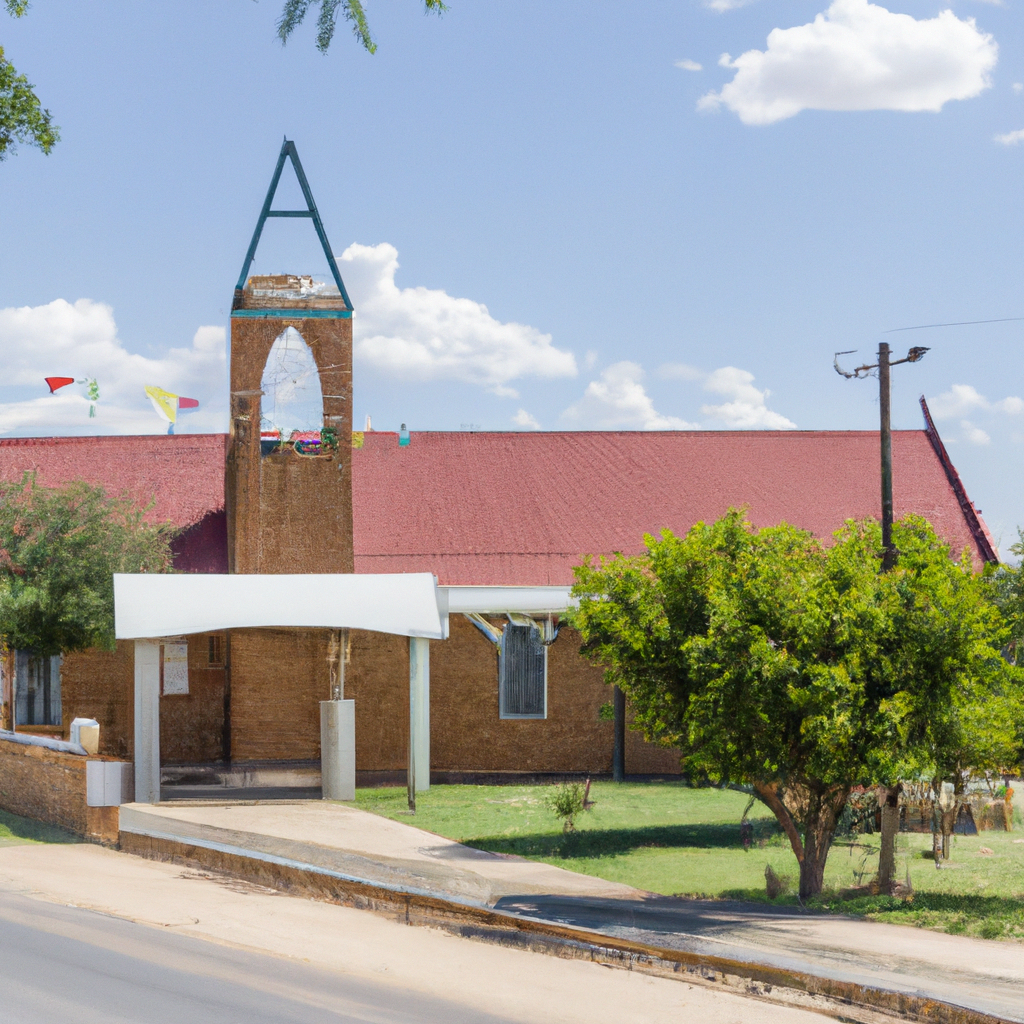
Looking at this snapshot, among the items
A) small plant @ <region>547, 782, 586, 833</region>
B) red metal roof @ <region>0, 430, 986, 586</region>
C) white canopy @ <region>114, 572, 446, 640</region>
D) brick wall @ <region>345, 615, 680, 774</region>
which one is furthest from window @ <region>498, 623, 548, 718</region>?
small plant @ <region>547, 782, 586, 833</region>

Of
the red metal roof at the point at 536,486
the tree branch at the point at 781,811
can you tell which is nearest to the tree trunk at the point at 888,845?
the tree branch at the point at 781,811

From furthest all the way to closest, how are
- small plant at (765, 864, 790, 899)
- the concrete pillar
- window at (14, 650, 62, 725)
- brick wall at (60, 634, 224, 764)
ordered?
window at (14, 650, 62, 725), brick wall at (60, 634, 224, 764), the concrete pillar, small plant at (765, 864, 790, 899)

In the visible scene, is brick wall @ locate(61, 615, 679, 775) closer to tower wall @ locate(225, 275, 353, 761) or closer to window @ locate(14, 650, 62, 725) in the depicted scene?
tower wall @ locate(225, 275, 353, 761)

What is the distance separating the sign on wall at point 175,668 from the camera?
20.4 m

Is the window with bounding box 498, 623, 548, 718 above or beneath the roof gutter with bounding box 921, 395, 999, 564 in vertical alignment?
beneath

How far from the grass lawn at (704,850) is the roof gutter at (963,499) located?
8535 mm

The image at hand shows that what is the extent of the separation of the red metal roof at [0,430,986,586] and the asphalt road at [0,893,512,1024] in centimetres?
1270

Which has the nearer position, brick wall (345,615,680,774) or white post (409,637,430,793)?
white post (409,637,430,793)

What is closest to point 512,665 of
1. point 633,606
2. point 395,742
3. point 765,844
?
point 395,742

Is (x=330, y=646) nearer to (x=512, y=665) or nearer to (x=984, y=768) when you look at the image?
(x=512, y=665)

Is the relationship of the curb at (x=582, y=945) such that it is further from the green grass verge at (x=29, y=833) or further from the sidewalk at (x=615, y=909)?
the green grass verge at (x=29, y=833)

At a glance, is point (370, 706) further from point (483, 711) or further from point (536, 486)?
point (536, 486)

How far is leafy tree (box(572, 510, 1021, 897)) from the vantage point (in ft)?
34.7

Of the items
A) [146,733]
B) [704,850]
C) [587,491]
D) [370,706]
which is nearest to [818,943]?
[704,850]
